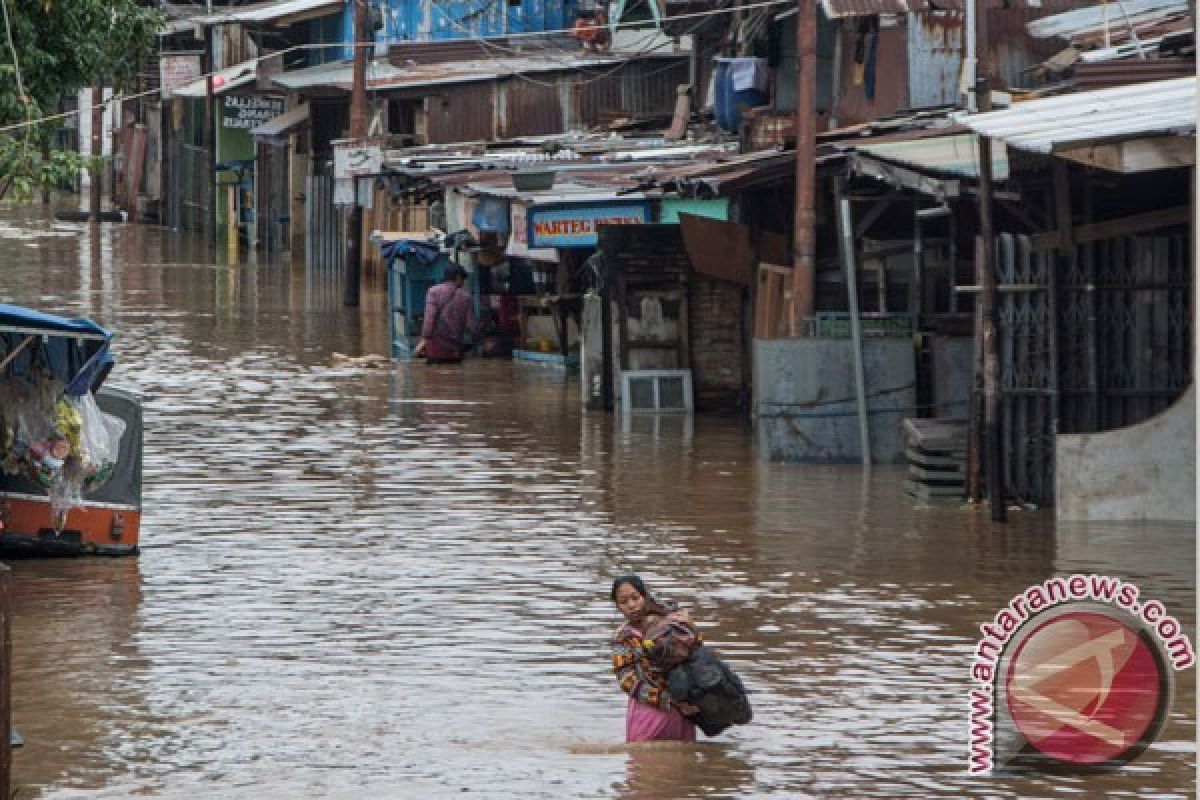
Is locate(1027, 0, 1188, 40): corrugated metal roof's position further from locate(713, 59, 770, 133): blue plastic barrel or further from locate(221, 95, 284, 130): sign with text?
locate(221, 95, 284, 130): sign with text

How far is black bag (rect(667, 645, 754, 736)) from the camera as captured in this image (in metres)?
10.2

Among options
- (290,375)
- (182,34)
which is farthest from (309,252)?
(290,375)

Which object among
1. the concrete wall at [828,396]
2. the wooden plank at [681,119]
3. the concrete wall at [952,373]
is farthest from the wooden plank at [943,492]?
the wooden plank at [681,119]

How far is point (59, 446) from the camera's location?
1409 cm

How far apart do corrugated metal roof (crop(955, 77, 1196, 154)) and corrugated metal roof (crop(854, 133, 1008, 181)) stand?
0.42m

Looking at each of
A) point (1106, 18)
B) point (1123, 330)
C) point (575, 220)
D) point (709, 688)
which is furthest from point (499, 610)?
point (575, 220)

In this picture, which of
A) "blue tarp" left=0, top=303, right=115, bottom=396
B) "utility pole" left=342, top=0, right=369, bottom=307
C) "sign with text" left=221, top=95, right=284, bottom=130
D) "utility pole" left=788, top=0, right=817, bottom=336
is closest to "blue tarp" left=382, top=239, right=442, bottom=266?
"utility pole" left=342, top=0, right=369, bottom=307

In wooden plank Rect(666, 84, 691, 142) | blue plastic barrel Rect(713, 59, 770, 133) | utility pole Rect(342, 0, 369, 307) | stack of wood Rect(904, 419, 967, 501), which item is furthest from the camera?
utility pole Rect(342, 0, 369, 307)

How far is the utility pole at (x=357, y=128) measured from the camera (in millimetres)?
35344

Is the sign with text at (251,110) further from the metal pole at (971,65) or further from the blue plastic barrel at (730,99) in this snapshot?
the metal pole at (971,65)

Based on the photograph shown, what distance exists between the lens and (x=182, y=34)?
59094 mm

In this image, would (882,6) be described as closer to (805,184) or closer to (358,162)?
(805,184)

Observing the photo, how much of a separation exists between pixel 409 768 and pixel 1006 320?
24.6 ft

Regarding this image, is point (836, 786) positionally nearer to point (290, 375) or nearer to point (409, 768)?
point (409, 768)
